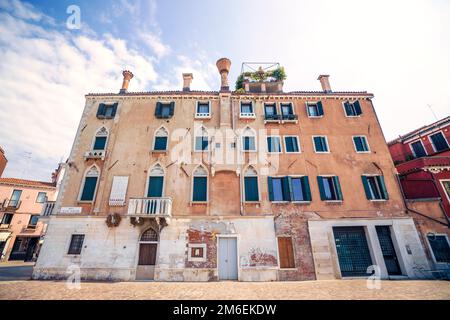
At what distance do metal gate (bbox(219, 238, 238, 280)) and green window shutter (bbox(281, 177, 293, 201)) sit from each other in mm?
4404

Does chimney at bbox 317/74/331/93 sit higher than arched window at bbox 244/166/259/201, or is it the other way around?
chimney at bbox 317/74/331/93

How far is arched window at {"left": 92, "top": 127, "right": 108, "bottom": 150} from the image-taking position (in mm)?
15094

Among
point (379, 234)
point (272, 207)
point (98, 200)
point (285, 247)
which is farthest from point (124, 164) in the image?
point (379, 234)

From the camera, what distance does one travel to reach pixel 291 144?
15.1m

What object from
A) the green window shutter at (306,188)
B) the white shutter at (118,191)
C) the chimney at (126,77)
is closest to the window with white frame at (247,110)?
the green window shutter at (306,188)

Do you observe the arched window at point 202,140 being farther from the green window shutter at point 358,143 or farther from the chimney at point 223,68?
the green window shutter at point 358,143

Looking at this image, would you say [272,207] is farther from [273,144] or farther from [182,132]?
[182,132]

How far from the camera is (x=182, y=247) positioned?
12336 millimetres

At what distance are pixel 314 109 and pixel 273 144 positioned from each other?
5.01 metres

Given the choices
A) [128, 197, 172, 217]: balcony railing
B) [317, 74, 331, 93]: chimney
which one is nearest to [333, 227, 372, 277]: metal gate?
[128, 197, 172, 217]: balcony railing

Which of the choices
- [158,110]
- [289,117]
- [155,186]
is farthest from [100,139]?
[289,117]

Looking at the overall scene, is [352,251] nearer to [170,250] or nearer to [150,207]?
[170,250]

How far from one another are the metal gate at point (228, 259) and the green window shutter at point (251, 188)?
2.87 m

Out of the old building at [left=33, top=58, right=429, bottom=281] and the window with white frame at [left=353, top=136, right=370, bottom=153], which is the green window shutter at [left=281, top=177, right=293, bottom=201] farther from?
the window with white frame at [left=353, top=136, right=370, bottom=153]
